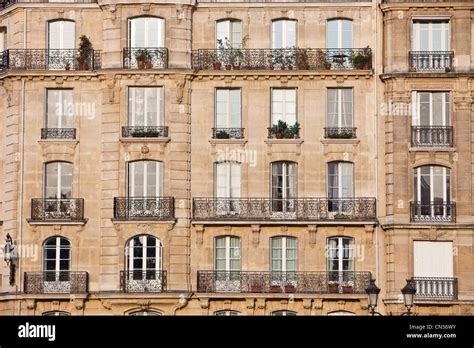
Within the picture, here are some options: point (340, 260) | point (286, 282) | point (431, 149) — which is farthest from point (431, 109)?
point (286, 282)

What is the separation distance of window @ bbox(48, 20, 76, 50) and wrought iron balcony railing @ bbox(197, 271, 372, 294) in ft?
31.9

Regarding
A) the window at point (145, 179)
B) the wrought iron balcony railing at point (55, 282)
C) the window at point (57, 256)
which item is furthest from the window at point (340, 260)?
the window at point (57, 256)

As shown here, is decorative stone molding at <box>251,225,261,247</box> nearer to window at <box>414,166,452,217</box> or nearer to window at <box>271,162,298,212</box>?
window at <box>271,162,298,212</box>

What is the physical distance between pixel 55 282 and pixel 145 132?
6.25m

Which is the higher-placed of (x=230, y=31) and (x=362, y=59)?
(x=230, y=31)

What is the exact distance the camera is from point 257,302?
66.6 metres

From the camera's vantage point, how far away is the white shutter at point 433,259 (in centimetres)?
6636

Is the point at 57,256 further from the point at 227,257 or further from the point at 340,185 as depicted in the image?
the point at 340,185

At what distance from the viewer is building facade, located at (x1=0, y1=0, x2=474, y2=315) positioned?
6669 centimetres

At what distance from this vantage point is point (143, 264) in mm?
67062

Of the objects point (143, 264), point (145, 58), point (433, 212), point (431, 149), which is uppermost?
point (145, 58)

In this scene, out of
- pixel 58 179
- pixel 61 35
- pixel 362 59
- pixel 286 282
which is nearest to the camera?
pixel 286 282

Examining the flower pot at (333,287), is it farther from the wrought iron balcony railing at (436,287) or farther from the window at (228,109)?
the window at (228,109)

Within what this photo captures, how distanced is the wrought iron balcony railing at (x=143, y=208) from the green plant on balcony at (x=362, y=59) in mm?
8207
